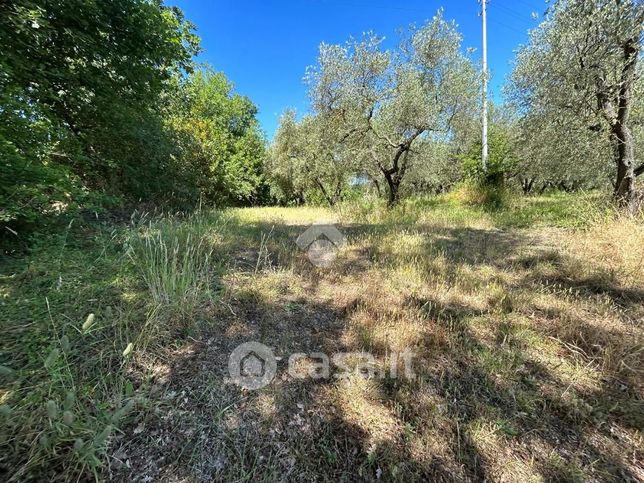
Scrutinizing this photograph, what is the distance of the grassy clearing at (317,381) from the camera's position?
134 cm

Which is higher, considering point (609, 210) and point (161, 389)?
point (609, 210)

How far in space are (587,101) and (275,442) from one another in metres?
7.44

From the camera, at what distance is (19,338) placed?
5.46 ft

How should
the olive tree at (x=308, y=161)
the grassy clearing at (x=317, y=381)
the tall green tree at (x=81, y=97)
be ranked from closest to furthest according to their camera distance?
the grassy clearing at (x=317, y=381)
the tall green tree at (x=81, y=97)
the olive tree at (x=308, y=161)

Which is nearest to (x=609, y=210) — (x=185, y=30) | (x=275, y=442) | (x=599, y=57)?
(x=599, y=57)

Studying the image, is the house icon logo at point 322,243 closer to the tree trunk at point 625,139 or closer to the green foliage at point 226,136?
the tree trunk at point 625,139

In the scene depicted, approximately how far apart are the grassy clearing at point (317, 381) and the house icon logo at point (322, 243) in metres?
0.72

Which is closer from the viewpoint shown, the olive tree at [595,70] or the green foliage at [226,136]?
the olive tree at [595,70]

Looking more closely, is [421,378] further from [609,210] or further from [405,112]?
Result: [405,112]

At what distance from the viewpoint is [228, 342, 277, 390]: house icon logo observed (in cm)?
176

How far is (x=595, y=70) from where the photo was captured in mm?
4793

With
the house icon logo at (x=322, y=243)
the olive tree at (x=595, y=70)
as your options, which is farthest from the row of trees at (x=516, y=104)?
the house icon logo at (x=322, y=243)

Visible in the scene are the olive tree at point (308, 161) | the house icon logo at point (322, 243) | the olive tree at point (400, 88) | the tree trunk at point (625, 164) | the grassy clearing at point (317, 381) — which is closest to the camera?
the grassy clearing at point (317, 381)

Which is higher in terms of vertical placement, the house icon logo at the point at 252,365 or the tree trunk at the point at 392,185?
the tree trunk at the point at 392,185
